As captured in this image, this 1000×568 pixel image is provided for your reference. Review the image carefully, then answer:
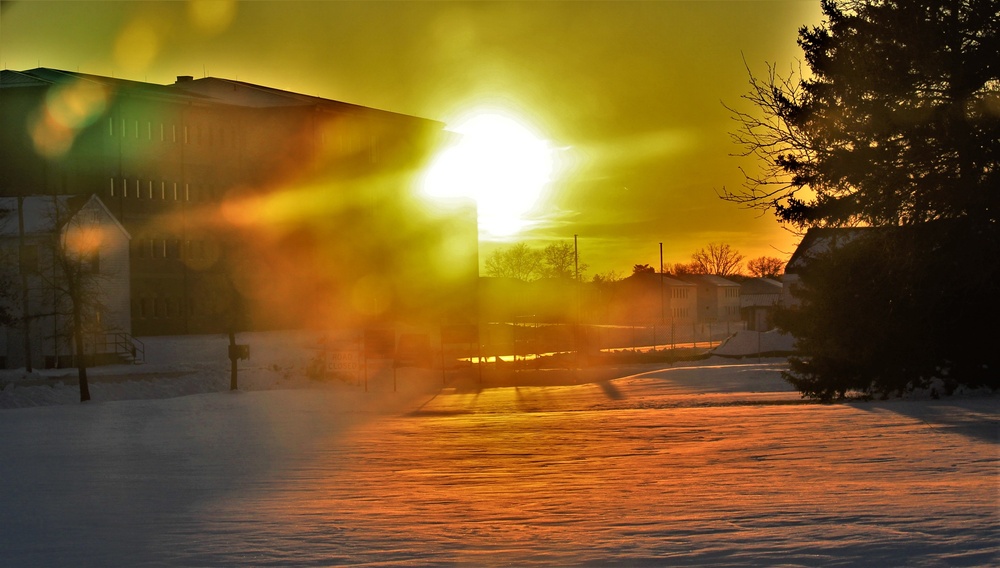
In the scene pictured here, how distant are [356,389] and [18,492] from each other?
25.5 metres

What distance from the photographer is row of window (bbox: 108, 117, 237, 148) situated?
66562 millimetres

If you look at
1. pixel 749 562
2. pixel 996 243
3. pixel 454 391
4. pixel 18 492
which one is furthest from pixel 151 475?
pixel 454 391

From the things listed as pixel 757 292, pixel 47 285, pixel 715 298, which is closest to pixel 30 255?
pixel 47 285

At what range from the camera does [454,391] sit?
36.2 metres

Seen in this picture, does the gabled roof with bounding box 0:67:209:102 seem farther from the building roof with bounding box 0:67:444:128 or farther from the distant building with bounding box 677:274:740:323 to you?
the distant building with bounding box 677:274:740:323

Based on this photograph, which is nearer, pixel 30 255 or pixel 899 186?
pixel 899 186

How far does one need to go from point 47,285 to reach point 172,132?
28284 millimetres

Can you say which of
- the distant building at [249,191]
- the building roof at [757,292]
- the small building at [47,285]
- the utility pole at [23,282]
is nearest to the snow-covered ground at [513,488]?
the small building at [47,285]

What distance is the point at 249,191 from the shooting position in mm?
74938

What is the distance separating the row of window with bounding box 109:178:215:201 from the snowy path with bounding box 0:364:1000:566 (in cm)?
4681

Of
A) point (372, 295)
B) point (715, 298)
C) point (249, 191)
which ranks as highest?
point (249, 191)

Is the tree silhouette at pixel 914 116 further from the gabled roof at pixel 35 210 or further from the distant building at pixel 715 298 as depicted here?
the distant building at pixel 715 298

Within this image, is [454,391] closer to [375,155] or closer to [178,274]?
[178,274]

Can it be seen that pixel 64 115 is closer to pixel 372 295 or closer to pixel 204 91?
pixel 204 91
